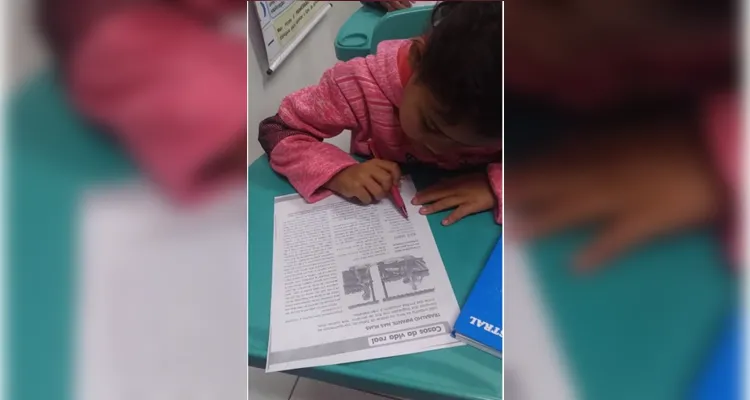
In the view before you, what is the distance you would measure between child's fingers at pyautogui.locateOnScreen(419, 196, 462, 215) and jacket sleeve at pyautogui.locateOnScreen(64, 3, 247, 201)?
11.6 inches

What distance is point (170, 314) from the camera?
0.41m

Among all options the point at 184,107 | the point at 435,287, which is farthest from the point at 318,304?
the point at 184,107

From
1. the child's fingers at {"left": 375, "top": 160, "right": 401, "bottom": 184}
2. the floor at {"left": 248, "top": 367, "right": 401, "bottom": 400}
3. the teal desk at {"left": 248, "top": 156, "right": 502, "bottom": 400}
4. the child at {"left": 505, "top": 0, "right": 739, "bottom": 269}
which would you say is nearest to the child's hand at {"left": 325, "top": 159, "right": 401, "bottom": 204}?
the child's fingers at {"left": 375, "top": 160, "right": 401, "bottom": 184}

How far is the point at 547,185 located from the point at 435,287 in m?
0.24

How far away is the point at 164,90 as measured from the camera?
1.34 feet

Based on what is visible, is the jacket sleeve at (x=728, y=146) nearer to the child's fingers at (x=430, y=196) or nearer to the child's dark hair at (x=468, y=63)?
the child's dark hair at (x=468, y=63)

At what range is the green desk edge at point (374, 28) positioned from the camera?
0.73 metres

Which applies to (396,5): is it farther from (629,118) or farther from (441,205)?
(629,118)

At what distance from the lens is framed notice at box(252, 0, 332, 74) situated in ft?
1.75

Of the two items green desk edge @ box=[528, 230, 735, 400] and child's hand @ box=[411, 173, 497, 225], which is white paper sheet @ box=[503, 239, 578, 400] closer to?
green desk edge @ box=[528, 230, 735, 400]

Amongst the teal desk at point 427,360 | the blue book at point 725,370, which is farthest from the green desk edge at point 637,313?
the teal desk at point 427,360

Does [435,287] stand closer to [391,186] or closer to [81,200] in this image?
[391,186]

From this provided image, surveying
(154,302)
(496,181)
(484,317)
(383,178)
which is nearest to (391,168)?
(383,178)

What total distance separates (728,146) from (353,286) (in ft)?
1.18
